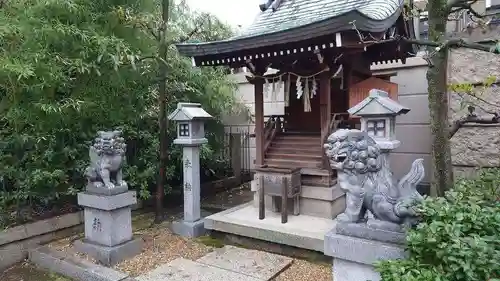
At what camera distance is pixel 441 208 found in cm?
265

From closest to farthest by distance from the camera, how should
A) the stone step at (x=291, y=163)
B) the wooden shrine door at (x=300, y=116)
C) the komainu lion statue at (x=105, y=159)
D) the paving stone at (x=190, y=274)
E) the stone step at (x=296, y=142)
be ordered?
the paving stone at (x=190, y=274), the komainu lion statue at (x=105, y=159), the stone step at (x=291, y=163), the stone step at (x=296, y=142), the wooden shrine door at (x=300, y=116)

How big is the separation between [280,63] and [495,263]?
473cm

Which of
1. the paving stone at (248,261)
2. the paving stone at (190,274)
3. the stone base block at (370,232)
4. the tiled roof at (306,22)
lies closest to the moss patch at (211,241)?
the paving stone at (248,261)

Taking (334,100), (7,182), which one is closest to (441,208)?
(334,100)

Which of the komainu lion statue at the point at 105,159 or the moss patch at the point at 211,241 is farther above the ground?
the komainu lion statue at the point at 105,159

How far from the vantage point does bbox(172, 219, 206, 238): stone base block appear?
5.68 metres

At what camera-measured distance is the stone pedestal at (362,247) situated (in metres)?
2.90

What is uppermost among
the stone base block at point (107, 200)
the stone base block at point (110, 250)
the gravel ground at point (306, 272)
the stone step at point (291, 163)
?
the stone step at point (291, 163)

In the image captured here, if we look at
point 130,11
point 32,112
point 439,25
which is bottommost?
point 32,112

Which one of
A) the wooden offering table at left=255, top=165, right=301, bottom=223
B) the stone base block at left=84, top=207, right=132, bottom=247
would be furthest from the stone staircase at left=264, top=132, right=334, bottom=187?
the stone base block at left=84, top=207, right=132, bottom=247

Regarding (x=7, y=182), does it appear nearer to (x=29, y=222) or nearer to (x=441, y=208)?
(x=29, y=222)

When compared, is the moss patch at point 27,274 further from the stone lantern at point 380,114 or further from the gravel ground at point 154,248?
the stone lantern at point 380,114

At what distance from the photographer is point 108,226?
4738 millimetres

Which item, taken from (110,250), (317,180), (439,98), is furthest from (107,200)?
(439,98)
